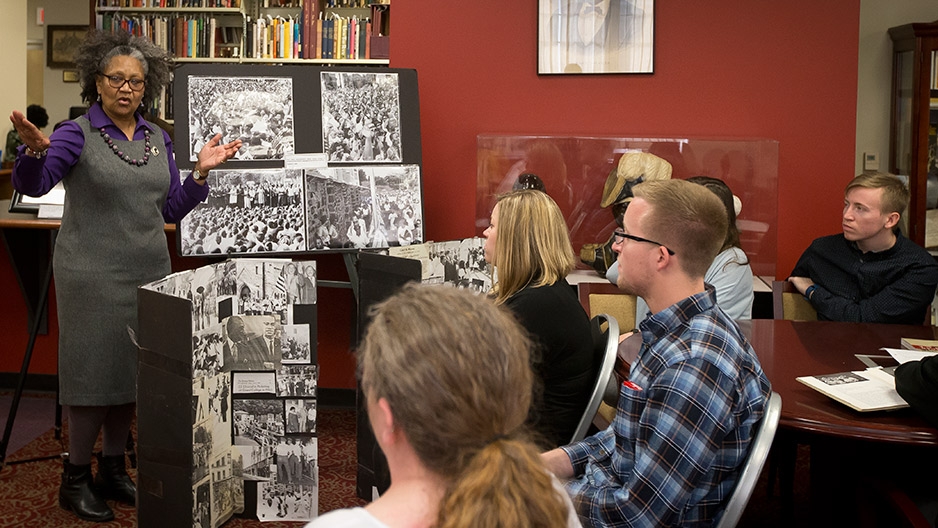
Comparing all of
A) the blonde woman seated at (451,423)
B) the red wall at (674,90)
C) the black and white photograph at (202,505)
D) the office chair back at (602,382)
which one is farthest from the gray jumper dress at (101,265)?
the blonde woman seated at (451,423)

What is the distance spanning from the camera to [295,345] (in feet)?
10.7

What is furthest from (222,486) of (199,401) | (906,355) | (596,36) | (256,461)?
(596,36)

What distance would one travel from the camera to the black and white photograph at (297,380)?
10.7 feet

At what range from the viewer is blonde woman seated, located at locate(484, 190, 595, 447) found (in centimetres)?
250

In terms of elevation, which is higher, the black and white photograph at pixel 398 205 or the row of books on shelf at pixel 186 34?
the row of books on shelf at pixel 186 34

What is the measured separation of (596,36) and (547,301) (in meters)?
2.32

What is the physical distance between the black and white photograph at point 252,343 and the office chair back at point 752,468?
189cm

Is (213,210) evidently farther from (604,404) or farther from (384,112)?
(604,404)

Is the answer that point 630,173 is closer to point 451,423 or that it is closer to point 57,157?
point 57,157

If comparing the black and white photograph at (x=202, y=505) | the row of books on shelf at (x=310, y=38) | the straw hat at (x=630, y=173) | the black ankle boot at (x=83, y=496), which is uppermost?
the row of books on shelf at (x=310, y=38)

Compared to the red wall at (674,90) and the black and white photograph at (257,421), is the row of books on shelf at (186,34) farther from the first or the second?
the black and white photograph at (257,421)

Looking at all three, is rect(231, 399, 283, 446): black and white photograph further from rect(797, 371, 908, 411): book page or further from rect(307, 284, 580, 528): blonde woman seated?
rect(307, 284, 580, 528): blonde woman seated

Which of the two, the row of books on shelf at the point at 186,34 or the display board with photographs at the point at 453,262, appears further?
the row of books on shelf at the point at 186,34

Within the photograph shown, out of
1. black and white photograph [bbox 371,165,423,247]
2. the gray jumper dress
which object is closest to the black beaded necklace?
the gray jumper dress
